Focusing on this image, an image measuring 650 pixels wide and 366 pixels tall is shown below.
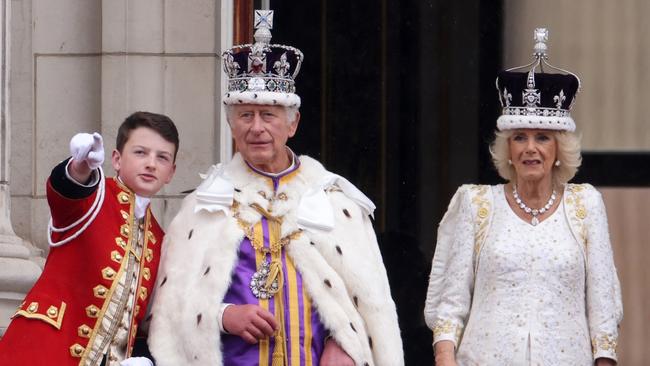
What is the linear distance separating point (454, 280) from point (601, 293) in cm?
61

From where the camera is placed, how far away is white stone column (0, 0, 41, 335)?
943 centimetres

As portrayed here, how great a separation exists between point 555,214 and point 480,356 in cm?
67

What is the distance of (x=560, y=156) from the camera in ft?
26.7

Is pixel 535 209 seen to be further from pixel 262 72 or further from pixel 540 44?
pixel 262 72

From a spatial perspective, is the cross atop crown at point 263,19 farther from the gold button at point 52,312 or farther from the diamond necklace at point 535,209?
the gold button at point 52,312

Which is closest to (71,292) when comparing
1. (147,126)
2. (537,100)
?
(147,126)

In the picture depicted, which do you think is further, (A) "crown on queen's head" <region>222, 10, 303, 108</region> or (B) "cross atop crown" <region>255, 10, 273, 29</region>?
(B) "cross atop crown" <region>255, 10, 273, 29</region>

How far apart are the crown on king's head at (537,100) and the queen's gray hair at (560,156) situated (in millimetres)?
37

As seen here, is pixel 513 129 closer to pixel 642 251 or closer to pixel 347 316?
pixel 347 316

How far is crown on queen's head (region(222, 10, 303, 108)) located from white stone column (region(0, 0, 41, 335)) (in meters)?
1.96

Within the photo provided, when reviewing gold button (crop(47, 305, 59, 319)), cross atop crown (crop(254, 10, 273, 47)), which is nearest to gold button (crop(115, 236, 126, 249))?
gold button (crop(47, 305, 59, 319))

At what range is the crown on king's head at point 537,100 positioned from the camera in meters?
8.11

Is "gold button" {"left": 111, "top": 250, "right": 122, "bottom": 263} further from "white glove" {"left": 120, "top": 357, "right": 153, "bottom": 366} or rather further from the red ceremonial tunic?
"white glove" {"left": 120, "top": 357, "right": 153, "bottom": 366}

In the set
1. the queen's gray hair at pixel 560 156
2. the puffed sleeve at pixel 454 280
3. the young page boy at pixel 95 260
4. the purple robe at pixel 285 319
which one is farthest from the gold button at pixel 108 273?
the queen's gray hair at pixel 560 156
